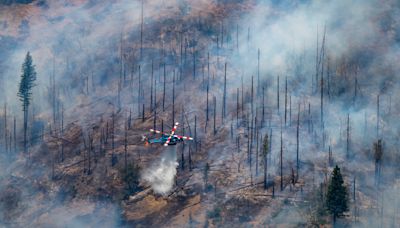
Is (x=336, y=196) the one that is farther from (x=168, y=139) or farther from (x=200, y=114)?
(x=200, y=114)

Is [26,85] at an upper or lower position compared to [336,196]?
upper

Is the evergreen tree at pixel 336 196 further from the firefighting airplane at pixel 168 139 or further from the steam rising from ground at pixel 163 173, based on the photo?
the firefighting airplane at pixel 168 139

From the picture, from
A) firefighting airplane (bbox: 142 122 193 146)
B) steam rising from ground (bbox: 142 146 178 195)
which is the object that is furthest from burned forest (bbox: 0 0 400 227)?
firefighting airplane (bbox: 142 122 193 146)

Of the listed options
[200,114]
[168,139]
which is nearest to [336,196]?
[168,139]

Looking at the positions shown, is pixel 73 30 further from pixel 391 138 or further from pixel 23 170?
pixel 391 138

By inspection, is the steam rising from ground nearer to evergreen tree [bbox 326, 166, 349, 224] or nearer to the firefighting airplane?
the firefighting airplane

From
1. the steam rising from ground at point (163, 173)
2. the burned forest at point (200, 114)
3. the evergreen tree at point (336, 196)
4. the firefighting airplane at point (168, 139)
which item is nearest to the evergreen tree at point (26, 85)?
the burned forest at point (200, 114)
